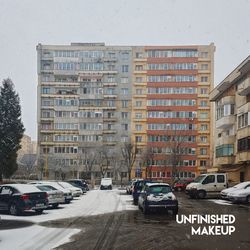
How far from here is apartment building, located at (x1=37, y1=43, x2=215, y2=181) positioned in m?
94.8

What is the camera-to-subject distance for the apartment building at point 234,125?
4500 cm

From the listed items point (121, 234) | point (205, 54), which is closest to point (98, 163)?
point (205, 54)

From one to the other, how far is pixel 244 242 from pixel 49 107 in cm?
8657

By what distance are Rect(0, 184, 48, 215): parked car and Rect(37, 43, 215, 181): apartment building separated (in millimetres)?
72351

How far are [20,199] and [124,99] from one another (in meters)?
76.8

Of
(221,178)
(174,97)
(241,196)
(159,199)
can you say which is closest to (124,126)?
(174,97)

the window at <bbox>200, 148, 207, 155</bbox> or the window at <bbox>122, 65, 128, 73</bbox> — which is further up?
the window at <bbox>122, 65, 128, 73</bbox>

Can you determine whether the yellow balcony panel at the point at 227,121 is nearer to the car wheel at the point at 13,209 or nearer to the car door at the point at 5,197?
the car door at the point at 5,197

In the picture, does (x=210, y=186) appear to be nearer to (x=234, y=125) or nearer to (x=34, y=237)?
(x=234, y=125)

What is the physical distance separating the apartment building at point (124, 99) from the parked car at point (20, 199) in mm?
72351

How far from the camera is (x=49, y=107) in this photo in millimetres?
96000

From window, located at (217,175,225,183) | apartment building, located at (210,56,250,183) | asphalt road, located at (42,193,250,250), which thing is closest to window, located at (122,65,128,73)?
apartment building, located at (210,56,250,183)

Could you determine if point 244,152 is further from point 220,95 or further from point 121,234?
point 121,234

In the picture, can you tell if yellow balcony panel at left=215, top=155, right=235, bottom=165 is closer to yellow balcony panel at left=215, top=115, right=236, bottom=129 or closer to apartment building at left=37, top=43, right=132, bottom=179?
yellow balcony panel at left=215, top=115, right=236, bottom=129
